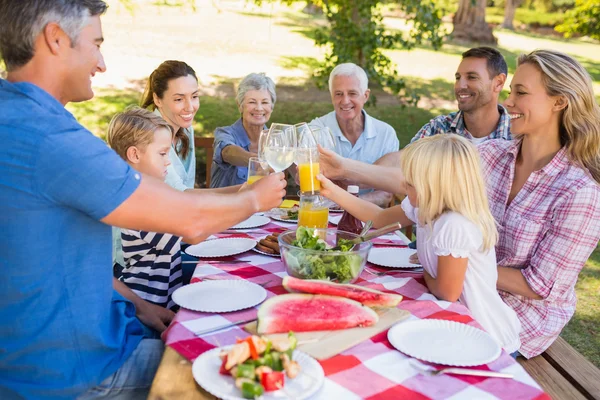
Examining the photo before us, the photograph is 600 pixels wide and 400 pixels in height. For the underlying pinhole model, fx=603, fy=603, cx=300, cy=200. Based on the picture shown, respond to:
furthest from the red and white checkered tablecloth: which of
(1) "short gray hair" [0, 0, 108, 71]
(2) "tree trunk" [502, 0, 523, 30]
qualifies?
(2) "tree trunk" [502, 0, 523, 30]

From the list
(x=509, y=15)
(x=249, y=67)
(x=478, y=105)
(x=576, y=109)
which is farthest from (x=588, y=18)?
(x=509, y=15)

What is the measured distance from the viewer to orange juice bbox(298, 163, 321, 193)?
9.05 feet

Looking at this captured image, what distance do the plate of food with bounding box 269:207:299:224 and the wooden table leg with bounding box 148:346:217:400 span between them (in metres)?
1.82

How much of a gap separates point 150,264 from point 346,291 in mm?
1219

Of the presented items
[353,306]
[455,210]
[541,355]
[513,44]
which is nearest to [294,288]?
[353,306]

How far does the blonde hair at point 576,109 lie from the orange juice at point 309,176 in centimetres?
123

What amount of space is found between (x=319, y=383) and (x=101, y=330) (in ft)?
2.70

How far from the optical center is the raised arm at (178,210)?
1811 millimetres

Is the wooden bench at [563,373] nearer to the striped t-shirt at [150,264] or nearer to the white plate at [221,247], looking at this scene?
the white plate at [221,247]

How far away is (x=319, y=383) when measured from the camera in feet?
5.11

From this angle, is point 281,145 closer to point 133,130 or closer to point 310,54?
point 133,130

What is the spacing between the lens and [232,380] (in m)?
1.57

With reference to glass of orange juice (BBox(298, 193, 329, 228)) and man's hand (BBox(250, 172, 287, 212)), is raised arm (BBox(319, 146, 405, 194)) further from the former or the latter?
man's hand (BBox(250, 172, 287, 212))

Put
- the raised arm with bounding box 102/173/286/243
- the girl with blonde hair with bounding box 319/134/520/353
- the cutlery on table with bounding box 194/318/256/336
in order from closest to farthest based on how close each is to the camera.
Answer: the raised arm with bounding box 102/173/286/243
the cutlery on table with bounding box 194/318/256/336
the girl with blonde hair with bounding box 319/134/520/353
